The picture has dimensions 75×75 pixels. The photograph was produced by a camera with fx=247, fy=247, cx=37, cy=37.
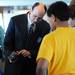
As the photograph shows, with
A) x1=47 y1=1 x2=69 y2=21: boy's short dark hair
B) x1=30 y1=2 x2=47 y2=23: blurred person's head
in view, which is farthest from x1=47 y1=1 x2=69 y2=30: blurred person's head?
x1=30 y1=2 x2=47 y2=23: blurred person's head

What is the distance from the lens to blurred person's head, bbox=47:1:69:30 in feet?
5.72

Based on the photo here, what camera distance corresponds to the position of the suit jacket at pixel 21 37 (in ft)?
8.09

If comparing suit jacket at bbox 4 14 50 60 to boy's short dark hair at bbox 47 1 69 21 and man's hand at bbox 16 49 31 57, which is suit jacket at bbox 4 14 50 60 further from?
boy's short dark hair at bbox 47 1 69 21

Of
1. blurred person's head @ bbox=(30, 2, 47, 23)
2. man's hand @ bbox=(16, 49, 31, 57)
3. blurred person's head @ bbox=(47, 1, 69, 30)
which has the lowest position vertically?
man's hand @ bbox=(16, 49, 31, 57)

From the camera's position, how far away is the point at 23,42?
8.07ft

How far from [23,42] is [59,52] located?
2.85ft

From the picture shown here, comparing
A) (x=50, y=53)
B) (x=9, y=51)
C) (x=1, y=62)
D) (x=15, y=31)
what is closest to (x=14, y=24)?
(x=15, y=31)

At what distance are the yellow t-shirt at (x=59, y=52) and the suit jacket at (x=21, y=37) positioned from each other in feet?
2.61

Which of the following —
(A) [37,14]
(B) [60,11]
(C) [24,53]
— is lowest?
(C) [24,53]

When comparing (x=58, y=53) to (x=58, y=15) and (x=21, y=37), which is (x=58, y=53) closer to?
(x=58, y=15)

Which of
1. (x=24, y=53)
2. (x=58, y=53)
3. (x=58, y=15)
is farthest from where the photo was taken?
(x=24, y=53)

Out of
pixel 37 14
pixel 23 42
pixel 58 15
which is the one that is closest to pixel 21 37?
pixel 23 42

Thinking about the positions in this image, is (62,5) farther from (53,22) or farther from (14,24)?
(14,24)

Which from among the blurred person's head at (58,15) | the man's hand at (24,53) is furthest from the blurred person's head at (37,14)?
the blurred person's head at (58,15)
